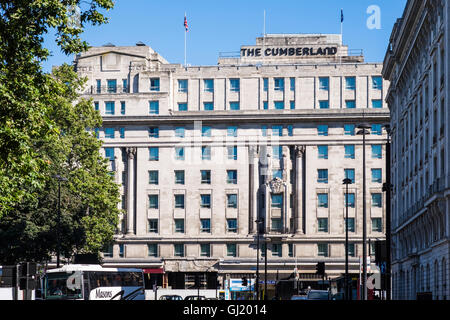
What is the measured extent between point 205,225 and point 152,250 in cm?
651

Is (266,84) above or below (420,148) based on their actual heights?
above

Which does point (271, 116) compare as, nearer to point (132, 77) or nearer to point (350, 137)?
point (350, 137)

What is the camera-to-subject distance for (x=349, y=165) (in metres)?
89.8

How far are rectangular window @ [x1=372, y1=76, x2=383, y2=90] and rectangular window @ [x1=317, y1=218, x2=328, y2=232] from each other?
15441mm

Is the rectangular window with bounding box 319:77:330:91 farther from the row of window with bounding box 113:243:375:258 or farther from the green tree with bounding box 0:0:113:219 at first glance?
the green tree with bounding box 0:0:113:219

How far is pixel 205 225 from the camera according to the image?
9081cm

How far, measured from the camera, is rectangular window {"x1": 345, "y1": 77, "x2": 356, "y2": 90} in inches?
3504

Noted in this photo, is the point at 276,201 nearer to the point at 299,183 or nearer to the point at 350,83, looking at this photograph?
the point at 299,183

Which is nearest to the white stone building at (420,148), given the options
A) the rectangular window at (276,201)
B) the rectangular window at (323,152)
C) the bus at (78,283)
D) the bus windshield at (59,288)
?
the bus at (78,283)

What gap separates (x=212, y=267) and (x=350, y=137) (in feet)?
68.4

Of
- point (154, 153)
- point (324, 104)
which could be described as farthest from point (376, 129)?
point (154, 153)

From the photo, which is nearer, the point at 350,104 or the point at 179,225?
the point at 350,104

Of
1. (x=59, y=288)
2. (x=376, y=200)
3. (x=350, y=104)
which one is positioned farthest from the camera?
(x=350, y=104)
